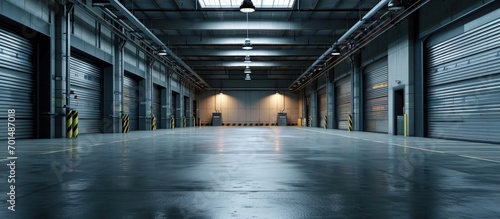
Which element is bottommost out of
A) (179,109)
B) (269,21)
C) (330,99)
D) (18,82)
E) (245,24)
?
(179,109)

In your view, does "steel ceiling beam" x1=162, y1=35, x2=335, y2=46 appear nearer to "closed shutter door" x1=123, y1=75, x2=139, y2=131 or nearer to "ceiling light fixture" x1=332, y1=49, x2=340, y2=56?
"ceiling light fixture" x1=332, y1=49, x2=340, y2=56

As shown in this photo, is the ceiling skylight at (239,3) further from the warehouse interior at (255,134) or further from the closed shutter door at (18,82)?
the closed shutter door at (18,82)

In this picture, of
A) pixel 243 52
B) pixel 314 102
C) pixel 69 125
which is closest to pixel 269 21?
pixel 243 52

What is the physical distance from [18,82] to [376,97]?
66.8 feet

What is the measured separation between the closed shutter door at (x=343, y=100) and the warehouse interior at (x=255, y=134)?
0.60ft

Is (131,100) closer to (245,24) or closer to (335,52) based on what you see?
(245,24)

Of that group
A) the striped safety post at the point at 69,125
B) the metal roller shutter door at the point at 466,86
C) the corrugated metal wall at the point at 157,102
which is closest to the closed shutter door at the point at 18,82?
the striped safety post at the point at 69,125

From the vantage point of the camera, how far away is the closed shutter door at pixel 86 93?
20.7 meters

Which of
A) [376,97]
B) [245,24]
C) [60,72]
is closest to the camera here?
[60,72]

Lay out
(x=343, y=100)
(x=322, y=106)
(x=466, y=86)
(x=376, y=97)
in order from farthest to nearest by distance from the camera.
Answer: (x=322, y=106), (x=343, y=100), (x=376, y=97), (x=466, y=86)

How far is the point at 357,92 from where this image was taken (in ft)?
91.8

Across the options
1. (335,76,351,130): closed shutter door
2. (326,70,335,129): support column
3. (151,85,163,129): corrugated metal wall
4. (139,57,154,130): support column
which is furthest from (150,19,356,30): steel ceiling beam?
(151,85,163,129): corrugated metal wall

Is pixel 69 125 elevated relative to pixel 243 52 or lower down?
lower down

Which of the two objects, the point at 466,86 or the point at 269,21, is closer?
the point at 466,86
